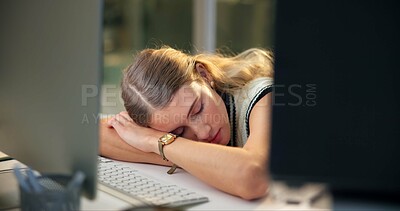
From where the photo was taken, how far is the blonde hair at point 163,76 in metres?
1.17

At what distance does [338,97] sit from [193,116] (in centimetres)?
62

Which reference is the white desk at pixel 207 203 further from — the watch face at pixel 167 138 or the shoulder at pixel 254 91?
the shoulder at pixel 254 91

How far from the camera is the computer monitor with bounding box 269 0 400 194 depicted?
1.86ft

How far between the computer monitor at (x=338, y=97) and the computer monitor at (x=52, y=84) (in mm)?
280

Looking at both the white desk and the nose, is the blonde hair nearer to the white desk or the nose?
the nose

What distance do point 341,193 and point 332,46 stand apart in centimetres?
19

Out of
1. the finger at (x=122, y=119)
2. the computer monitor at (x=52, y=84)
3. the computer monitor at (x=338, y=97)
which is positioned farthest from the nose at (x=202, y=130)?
the computer monitor at (x=338, y=97)

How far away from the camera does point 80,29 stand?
723 millimetres

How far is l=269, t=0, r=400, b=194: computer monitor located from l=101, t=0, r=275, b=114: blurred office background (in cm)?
197

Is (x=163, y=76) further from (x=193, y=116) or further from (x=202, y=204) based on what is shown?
(x=202, y=204)

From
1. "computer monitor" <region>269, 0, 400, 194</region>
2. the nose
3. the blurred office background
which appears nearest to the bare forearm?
the nose

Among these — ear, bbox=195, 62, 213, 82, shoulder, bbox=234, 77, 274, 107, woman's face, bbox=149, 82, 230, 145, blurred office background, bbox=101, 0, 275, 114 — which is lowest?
woman's face, bbox=149, 82, 230, 145

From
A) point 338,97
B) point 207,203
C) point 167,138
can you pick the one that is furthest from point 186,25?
point 338,97

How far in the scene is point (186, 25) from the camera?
3.38 meters
